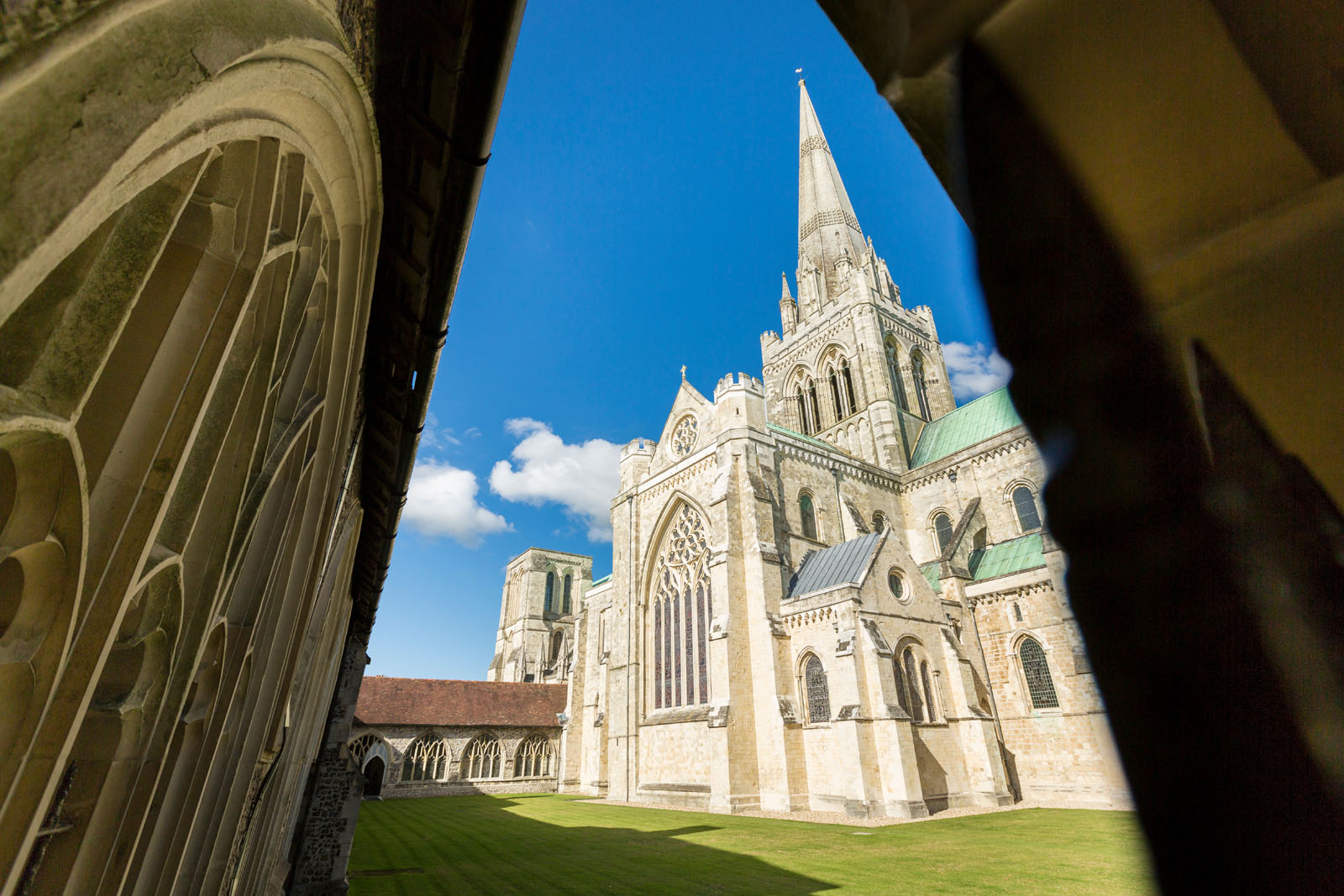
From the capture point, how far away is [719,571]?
19766 mm

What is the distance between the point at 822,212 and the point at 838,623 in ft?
99.4

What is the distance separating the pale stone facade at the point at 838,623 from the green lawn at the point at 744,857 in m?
1.64

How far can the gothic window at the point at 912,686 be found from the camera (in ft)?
56.5

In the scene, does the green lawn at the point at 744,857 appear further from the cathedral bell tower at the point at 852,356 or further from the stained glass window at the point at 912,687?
the cathedral bell tower at the point at 852,356

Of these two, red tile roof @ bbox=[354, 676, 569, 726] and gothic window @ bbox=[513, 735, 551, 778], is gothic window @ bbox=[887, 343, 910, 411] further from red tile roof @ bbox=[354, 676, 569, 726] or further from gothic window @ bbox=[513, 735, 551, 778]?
gothic window @ bbox=[513, 735, 551, 778]

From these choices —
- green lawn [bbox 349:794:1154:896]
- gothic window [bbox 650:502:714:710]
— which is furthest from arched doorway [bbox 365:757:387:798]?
gothic window [bbox 650:502:714:710]

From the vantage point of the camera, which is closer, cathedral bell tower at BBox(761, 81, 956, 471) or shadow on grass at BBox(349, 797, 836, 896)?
shadow on grass at BBox(349, 797, 836, 896)

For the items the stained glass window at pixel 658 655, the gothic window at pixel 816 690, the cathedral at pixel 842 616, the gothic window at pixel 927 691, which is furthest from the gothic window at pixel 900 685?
the stained glass window at pixel 658 655

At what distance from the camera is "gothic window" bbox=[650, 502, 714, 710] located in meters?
20.7

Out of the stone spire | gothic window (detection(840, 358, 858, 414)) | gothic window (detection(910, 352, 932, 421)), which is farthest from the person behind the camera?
the stone spire

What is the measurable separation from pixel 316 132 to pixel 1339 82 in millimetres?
2203

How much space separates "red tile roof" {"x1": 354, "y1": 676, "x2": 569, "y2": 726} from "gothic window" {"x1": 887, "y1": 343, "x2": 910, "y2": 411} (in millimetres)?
25583

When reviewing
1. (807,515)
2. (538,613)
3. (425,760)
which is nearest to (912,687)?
(807,515)

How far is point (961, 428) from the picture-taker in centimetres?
2805
